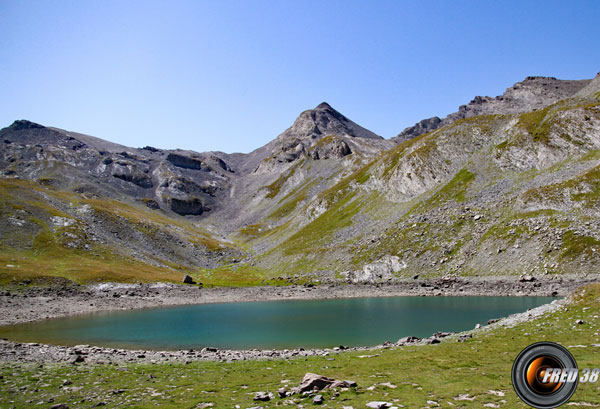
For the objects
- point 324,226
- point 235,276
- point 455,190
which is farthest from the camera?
point 324,226

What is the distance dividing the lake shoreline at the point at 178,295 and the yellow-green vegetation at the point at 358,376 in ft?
16.9

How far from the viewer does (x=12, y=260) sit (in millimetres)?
86312

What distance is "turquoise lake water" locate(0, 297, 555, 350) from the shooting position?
1679 inches

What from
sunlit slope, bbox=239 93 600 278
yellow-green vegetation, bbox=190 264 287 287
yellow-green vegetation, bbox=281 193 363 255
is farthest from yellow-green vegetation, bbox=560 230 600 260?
yellow-green vegetation, bbox=281 193 363 255

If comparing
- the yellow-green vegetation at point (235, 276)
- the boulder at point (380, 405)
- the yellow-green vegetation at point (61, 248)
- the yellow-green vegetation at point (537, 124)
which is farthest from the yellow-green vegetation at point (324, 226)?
the boulder at point (380, 405)

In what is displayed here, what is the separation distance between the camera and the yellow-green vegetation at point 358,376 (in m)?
15.0

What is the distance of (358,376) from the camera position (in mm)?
19766

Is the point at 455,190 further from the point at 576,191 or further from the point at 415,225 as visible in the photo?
the point at 576,191

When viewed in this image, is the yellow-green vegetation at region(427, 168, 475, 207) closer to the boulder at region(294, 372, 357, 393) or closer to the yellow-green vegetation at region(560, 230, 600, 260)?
the yellow-green vegetation at region(560, 230, 600, 260)

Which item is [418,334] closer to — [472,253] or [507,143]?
[472,253]

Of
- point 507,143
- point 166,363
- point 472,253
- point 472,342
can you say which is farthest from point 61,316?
point 507,143

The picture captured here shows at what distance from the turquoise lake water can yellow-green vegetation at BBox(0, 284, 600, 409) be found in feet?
44.4

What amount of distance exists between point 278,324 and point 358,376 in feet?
118

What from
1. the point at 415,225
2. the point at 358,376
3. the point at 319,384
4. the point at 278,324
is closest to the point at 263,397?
the point at 319,384
